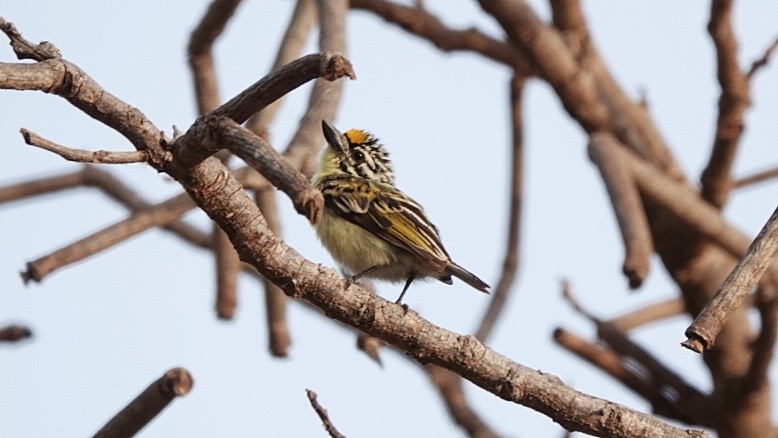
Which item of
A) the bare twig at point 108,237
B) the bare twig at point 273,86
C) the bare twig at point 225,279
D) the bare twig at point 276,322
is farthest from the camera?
the bare twig at point 225,279

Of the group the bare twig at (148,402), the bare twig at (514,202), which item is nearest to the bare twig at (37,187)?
the bare twig at (514,202)

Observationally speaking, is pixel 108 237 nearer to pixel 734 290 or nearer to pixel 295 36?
pixel 295 36

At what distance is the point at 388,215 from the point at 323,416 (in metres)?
2.14

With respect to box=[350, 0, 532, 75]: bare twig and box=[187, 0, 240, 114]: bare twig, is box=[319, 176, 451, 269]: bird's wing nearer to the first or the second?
box=[187, 0, 240, 114]: bare twig

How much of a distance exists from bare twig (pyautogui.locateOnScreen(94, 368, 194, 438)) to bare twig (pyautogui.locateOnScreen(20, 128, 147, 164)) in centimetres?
101

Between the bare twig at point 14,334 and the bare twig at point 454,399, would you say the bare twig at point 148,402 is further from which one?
the bare twig at point 454,399

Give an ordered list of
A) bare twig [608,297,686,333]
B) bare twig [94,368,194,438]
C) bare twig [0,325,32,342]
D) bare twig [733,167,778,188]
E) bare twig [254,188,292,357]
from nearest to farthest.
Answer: bare twig [94,368,194,438], bare twig [0,325,32,342], bare twig [254,188,292,357], bare twig [733,167,778,188], bare twig [608,297,686,333]

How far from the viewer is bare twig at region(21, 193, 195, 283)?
460cm

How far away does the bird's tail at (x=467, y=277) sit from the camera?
5.15 meters

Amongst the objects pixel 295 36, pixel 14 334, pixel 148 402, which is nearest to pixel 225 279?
pixel 295 36

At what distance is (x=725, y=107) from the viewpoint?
6.75 metres

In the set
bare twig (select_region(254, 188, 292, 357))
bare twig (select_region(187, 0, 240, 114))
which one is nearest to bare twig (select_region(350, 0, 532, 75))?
bare twig (select_region(187, 0, 240, 114))

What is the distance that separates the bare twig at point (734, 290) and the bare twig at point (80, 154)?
142cm

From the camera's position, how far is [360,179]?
592 centimetres
